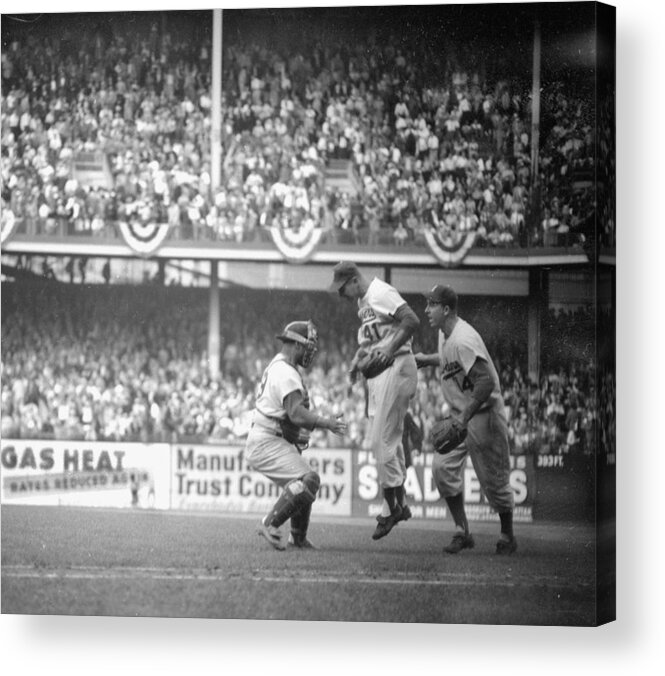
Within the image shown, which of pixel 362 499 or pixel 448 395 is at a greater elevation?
pixel 448 395

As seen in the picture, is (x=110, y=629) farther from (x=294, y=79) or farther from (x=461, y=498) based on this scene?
(x=294, y=79)

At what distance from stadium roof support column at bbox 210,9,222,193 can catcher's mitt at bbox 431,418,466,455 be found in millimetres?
2062

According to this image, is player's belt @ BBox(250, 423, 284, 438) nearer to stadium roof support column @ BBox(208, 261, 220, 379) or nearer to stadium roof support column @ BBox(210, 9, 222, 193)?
stadium roof support column @ BBox(208, 261, 220, 379)

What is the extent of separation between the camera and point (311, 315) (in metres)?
9.69

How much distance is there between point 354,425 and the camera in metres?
9.63

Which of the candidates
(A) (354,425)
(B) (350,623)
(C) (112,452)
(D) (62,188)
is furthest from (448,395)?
(D) (62,188)

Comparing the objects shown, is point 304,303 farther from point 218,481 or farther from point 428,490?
point 428,490

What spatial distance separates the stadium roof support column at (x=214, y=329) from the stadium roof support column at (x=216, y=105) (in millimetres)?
565

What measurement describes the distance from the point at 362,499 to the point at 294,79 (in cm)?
271

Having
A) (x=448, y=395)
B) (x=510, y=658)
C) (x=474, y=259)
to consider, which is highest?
(x=474, y=259)

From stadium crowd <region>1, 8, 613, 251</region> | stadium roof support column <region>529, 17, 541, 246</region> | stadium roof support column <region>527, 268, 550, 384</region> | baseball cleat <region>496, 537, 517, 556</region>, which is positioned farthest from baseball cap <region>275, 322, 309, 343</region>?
baseball cleat <region>496, 537, 517, 556</region>

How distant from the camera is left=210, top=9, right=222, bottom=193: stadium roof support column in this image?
9.79 meters

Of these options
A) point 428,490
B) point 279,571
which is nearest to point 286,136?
point 428,490

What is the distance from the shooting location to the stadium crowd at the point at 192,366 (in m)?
9.48
